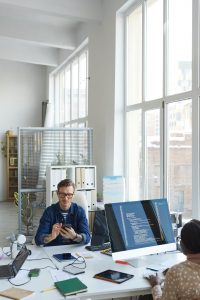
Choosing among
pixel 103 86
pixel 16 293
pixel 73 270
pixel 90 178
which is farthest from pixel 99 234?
pixel 103 86

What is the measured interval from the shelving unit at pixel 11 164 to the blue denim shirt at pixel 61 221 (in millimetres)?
7081

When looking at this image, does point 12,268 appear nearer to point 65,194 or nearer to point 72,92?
point 65,194

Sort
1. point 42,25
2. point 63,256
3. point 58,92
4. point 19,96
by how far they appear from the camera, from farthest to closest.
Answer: point 19,96, point 58,92, point 42,25, point 63,256

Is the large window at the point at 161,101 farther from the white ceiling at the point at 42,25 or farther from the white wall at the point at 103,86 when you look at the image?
the white ceiling at the point at 42,25

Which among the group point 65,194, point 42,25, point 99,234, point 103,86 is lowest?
point 99,234

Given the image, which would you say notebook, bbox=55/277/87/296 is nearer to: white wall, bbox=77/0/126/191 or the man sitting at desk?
the man sitting at desk

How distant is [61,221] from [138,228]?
3.28 ft

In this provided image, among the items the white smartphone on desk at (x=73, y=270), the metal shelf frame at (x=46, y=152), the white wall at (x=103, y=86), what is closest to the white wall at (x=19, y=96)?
the white wall at (x=103, y=86)

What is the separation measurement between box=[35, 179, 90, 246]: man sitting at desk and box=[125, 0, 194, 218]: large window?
1305 millimetres

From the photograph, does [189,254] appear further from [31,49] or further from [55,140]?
[31,49]

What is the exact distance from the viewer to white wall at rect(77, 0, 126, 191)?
5493 mm

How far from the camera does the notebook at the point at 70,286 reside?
2066mm

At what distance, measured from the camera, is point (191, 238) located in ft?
6.11

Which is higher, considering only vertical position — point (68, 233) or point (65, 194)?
point (65, 194)
